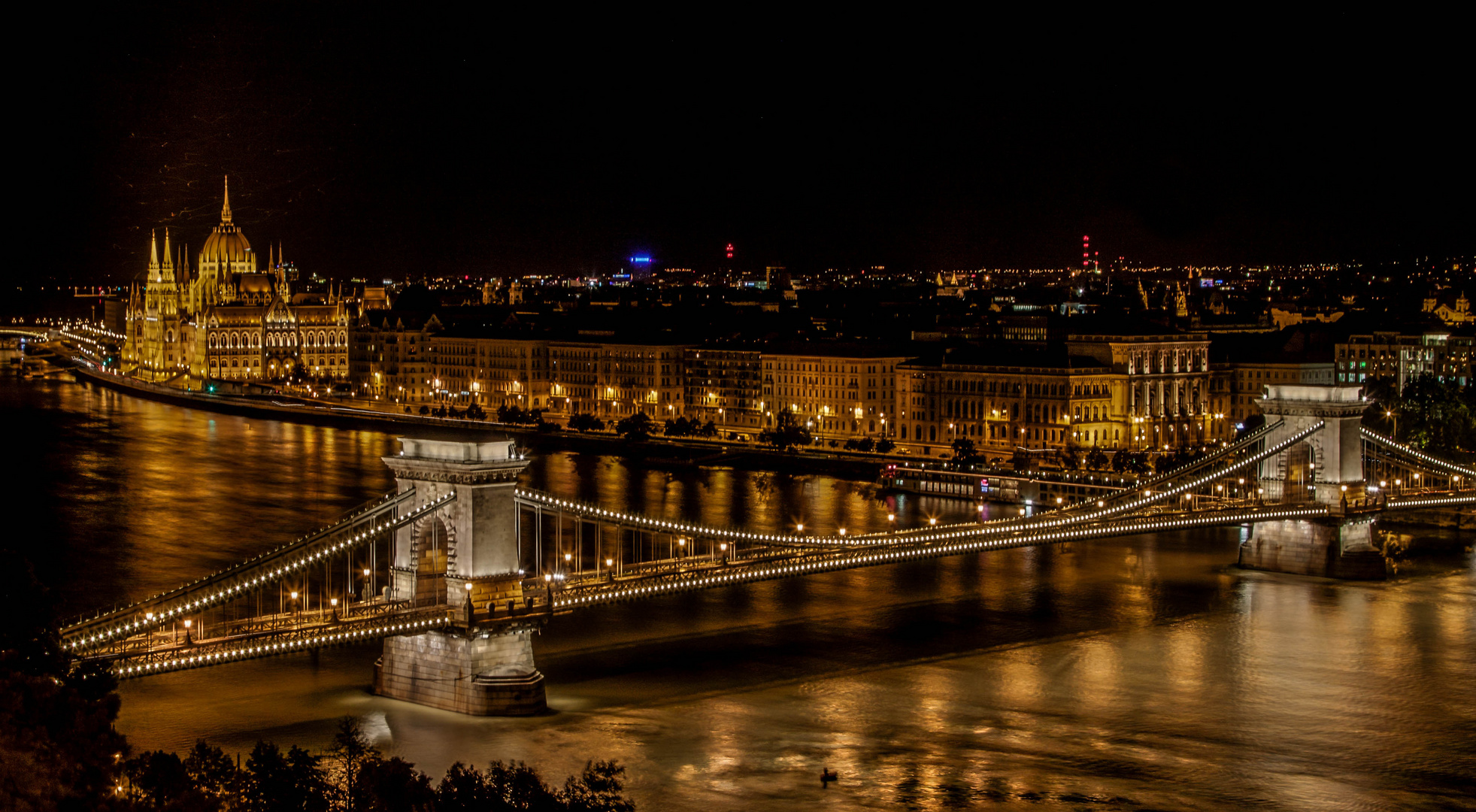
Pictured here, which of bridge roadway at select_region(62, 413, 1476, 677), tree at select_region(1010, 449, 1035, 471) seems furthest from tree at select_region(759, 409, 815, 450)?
bridge roadway at select_region(62, 413, 1476, 677)

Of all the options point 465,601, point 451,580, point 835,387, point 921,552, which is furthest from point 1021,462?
point 465,601

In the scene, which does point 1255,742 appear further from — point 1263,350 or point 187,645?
point 1263,350

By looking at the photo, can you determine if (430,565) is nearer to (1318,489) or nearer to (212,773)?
(212,773)

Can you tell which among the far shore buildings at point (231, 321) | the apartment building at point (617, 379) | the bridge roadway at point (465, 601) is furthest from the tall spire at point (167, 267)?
the bridge roadway at point (465, 601)

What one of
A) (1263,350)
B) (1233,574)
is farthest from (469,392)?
(1233,574)

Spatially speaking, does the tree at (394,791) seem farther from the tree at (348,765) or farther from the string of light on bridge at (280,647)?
the string of light on bridge at (280,647)
